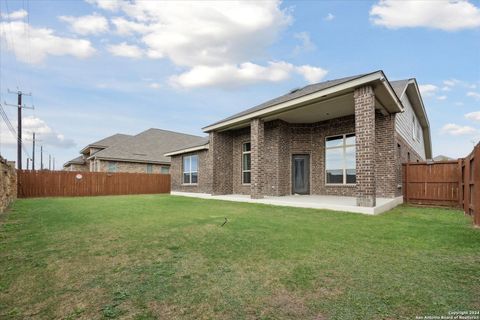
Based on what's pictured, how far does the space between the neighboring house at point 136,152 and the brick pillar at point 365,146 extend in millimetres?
15630

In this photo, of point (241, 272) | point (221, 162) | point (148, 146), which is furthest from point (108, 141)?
point (241, 272)

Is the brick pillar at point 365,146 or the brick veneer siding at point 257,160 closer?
the brick pillar at point 365,146

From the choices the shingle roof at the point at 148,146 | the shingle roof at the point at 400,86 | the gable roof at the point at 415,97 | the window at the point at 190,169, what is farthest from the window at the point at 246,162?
the gable roof at the point at 415,97

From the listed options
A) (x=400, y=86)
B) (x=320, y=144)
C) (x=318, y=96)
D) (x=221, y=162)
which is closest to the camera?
(x=318, y=96)

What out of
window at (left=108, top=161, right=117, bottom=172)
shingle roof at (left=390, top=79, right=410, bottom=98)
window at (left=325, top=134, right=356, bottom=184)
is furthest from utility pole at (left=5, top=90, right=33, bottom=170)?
shingle roof at (left=390, top=79, right=410, bottom=98)

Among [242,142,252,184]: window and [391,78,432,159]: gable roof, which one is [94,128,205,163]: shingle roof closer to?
[242,142,252,184]: window

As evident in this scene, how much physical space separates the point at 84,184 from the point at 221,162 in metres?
11.0

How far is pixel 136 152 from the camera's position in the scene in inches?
950

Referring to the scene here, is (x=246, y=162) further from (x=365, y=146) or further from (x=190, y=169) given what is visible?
(x=365, y=146)

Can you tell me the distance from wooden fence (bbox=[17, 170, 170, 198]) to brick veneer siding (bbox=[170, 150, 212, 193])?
3.06m

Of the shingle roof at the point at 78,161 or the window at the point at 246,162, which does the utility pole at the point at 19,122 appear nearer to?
the shingle roof at the point at 78,161

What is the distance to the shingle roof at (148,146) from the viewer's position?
75.1 feet

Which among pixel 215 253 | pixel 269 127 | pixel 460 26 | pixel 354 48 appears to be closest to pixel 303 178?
pixel 269 127

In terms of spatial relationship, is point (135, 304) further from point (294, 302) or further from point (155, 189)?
point (155, 189)
